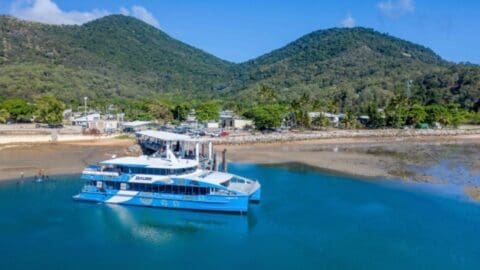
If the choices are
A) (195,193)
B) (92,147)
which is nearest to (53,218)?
(195,193)

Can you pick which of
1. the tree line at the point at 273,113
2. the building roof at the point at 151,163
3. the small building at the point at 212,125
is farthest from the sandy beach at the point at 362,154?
the building roof at the point at 151,163

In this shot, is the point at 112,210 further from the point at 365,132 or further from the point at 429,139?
the point at 429,139

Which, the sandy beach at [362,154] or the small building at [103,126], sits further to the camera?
the small building at [103,126]

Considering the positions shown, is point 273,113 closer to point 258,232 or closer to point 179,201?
point 179,201

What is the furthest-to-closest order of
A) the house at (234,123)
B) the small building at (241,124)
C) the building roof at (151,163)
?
1. the house at (234,123)
2. the small building at (241,124)
3. the building roof at (151,163)

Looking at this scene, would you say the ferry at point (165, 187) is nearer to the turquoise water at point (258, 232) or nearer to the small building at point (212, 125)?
the turquoise water at point (258, 232)

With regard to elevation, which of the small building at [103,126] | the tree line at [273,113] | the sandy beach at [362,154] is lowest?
the sandy beach at [362,154]

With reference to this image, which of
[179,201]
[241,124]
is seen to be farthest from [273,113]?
[179,201]

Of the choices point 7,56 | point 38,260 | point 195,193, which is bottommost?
point 38,260
